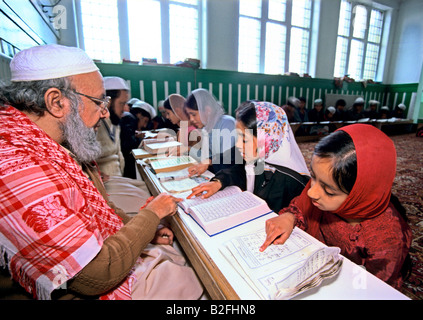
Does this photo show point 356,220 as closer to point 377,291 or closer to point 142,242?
point 377,291

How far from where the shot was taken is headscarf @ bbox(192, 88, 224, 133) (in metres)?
2.72

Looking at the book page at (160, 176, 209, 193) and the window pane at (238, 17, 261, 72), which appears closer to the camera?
the book page at (160, 176, 209, 193)

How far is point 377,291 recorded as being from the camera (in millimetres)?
625

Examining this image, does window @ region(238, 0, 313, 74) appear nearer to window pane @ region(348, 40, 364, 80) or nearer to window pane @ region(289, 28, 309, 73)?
window pane @ region(289, 28, 309, 73)

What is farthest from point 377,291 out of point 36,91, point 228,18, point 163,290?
point 228,18

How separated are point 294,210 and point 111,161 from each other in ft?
7.04

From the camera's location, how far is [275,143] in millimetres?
1463

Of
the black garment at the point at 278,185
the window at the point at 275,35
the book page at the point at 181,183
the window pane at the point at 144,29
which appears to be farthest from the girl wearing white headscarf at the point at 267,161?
the window at the point at 275,35

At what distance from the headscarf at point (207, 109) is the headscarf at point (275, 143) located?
4.32ft

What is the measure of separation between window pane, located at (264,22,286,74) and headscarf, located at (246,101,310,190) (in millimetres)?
7384

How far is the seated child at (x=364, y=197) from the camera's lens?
0.83 meters

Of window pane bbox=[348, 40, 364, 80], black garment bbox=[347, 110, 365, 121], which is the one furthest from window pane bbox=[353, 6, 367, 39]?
black garment bbox=[347, 110, 365, 121]
